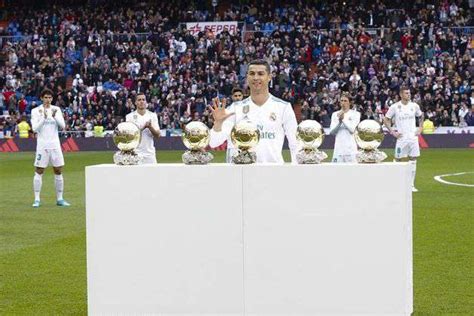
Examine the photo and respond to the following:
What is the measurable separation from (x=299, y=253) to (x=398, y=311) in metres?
0.92

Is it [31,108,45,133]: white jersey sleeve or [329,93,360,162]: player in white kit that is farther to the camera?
[329,93,360,162]: player in white kit

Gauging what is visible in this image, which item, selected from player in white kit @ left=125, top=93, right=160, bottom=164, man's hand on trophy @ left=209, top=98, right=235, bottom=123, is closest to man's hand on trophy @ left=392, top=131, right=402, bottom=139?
player in white kit @ left=125, top=93, right=160, bottom=164

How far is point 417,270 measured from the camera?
11406 mm

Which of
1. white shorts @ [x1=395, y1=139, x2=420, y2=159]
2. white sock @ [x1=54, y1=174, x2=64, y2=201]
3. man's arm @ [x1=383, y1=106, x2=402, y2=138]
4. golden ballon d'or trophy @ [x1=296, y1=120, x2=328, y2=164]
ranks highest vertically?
golden ballon d'or trophy @ [x1=296, y1=120, x2=328, y2=164]

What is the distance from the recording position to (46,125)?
19.8 m

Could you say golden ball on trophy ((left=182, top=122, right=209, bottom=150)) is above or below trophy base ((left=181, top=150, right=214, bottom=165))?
above

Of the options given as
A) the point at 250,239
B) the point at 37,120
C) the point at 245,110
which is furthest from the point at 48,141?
the point at 250,239

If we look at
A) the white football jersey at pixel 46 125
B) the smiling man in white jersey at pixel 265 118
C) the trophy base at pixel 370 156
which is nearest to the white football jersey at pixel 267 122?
the smiling man in white jersey at pixel 265 118

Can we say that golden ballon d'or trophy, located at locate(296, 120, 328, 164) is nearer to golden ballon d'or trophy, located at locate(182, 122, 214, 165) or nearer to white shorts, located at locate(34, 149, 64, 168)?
golden ballon d'or trophy, located at locate(182, 122, 214, 165)

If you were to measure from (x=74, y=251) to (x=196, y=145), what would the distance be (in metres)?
5.46

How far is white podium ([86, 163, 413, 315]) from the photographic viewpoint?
8.05m

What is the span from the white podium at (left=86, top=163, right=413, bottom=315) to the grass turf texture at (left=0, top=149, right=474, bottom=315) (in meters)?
1.19

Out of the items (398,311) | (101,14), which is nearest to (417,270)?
(398,311)

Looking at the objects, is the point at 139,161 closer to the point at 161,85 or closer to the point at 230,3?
the point at 161,85
